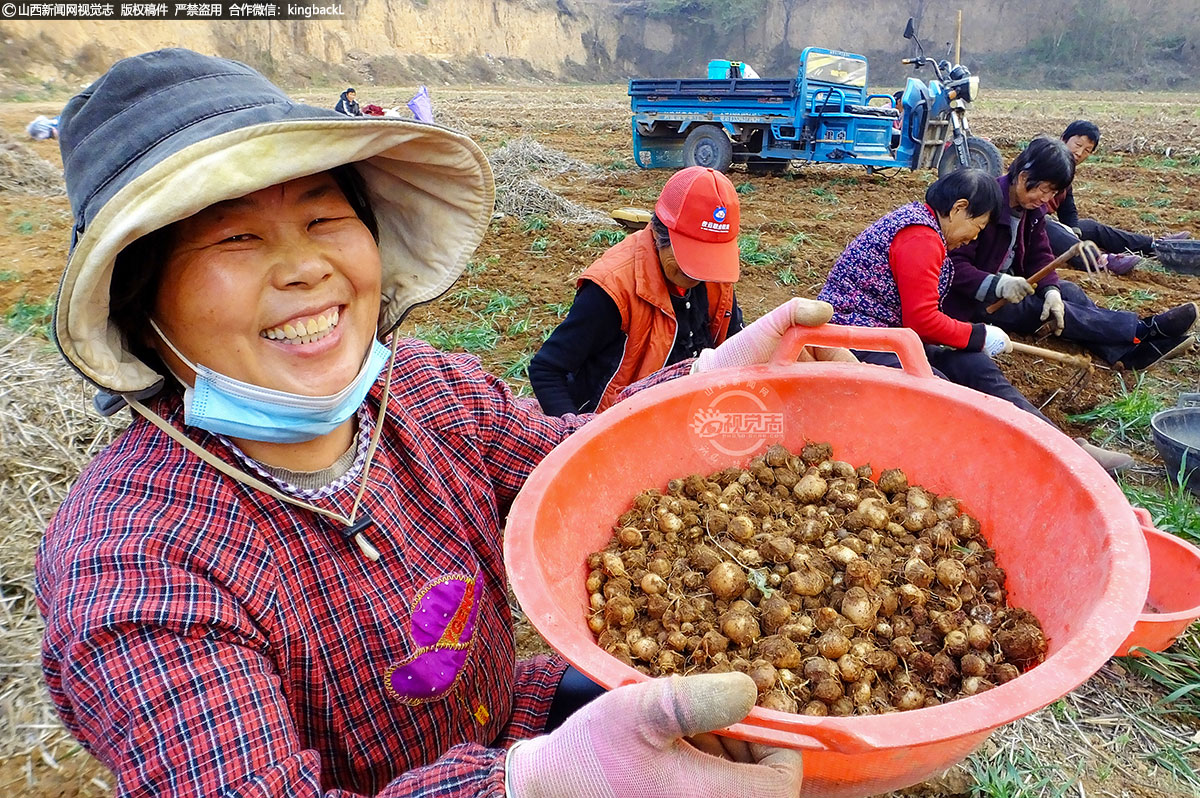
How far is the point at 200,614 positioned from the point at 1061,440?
4.66ft

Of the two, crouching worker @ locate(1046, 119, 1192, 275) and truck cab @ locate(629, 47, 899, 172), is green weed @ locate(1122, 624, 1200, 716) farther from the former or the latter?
truck cab @ locate(629, 47, 899, 172)

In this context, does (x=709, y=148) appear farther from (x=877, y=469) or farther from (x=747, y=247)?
(x=877, y=469)

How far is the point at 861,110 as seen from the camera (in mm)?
9914

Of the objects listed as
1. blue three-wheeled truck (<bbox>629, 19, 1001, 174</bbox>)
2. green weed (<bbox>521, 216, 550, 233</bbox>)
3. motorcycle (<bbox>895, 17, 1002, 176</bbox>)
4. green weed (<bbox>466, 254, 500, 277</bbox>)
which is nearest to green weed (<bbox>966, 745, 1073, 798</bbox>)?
green weed (<bbox>466, 254, 500, 277</bbox>)

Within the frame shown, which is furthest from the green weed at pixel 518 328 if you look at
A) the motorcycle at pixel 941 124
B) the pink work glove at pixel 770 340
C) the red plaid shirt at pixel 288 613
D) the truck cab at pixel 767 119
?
the truck cab at pixel 767 119

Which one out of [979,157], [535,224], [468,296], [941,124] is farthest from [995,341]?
[941,124]

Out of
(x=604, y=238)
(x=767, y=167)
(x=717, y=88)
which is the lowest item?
(x=604, y=238)

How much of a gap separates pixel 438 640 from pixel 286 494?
14.5 inches

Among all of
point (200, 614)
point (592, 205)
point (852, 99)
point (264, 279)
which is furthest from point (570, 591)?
point (852, 99)

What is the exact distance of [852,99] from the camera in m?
10.4

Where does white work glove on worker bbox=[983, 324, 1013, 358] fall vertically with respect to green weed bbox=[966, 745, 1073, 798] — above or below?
above

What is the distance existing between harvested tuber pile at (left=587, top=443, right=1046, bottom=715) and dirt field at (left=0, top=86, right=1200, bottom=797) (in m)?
0.85

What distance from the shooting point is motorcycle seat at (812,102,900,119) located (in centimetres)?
984

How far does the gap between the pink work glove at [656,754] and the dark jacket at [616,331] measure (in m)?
1.73
